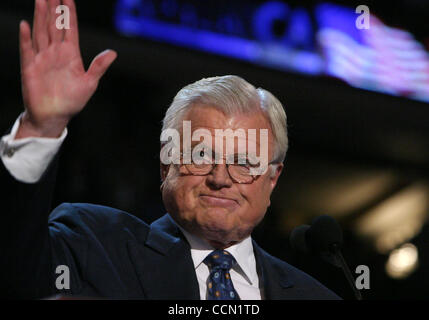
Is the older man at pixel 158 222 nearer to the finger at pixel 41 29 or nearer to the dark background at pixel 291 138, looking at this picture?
the finger at pixel 41 29

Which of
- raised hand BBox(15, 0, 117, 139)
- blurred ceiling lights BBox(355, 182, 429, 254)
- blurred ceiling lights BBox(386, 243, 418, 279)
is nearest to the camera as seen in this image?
raised hand BBox(15, 0, 117, 139)

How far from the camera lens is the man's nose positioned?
4.73 ft

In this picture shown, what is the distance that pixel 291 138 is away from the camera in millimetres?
3703

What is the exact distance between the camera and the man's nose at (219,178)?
1.44m

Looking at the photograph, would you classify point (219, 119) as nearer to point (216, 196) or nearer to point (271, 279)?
point (216, 196)

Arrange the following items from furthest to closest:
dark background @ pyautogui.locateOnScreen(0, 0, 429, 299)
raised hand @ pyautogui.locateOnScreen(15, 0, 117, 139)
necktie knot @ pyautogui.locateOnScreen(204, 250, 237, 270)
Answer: dark background @ pyautogui.locateOnScreen(0, 0, 429, 299), necktie knot @ pyautogui.locateOnScreen(204, 250, 237, 270), raised hand @ pyautogui.locateOnScreen(15, 0, 117, 139)

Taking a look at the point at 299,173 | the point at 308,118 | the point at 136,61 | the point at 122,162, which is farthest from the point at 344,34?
the point at 122,162

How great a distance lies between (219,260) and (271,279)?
0.16 metres

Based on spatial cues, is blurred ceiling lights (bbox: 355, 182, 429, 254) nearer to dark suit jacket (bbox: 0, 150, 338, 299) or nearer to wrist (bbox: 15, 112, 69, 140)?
dark suit jacket (bbox: 0, 150, 338, 299)

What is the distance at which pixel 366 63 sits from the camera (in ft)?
12.2

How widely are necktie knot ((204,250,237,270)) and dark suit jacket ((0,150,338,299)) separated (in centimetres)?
6

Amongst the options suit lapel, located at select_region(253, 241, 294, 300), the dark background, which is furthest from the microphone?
Result: the dark background

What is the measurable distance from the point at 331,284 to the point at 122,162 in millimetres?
1081

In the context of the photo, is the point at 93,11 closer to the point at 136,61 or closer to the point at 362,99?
the point at 136,61
